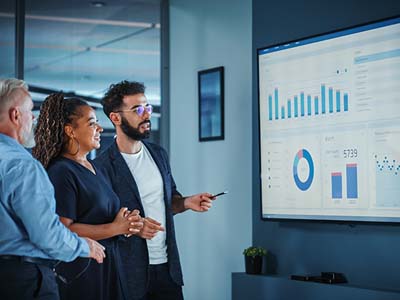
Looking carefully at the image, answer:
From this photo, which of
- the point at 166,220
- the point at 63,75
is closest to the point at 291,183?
the point at 166,220

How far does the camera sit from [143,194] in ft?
12.8

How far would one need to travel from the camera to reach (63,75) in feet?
18.2

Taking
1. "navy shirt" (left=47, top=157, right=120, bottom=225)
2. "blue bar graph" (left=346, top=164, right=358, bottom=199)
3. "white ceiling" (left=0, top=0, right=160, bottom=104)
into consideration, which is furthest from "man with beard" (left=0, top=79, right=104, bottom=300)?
"white ceiling" (left=0, top=0, right=160, bottom=104)

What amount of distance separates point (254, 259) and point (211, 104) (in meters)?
1.18

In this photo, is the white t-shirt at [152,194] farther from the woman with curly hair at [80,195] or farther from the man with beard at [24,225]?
the man with beard at [24,225]

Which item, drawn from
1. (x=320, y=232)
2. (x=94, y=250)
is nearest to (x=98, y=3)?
(x=320, y=232)

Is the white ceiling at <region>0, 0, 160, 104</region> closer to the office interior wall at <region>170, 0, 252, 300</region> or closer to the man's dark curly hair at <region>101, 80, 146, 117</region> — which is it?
the office interior wall at <region>170, 0, 252, 300</region>

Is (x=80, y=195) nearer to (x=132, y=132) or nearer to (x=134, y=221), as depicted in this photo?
(x=134, y=221)

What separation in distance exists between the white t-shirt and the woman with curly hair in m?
0.43

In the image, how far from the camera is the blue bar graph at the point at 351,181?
4.02 meters

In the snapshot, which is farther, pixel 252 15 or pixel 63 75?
pixel 63 75

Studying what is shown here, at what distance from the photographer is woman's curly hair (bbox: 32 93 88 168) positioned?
3.36 metres

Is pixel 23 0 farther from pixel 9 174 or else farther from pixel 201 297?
pixel 9 174

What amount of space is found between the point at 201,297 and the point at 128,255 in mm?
1650
